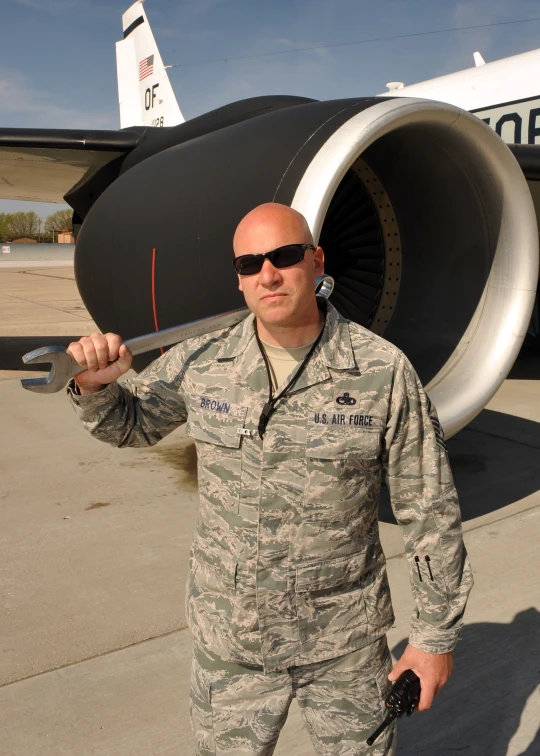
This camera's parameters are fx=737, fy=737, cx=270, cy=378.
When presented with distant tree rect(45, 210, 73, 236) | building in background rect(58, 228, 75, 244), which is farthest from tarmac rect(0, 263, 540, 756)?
distant tree rect(45, 210, 73, 236)

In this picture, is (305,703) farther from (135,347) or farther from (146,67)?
(146,67)

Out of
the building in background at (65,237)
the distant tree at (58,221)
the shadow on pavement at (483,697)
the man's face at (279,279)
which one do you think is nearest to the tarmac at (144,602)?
the shadow on pavement at (483,697)

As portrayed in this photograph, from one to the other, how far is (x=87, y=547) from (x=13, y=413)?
115 inches

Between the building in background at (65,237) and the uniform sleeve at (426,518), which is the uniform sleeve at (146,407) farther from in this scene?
the building in background at (65,237)

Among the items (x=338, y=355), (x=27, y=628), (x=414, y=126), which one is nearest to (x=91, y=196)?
(x=414, y=126)

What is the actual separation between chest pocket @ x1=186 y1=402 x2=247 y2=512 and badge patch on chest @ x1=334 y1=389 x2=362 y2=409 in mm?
204

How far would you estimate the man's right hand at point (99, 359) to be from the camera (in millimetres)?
1469

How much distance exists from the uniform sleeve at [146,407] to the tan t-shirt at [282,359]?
231 millimetres

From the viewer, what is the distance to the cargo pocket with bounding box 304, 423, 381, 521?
1557mm

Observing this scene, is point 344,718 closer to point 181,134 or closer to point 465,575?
point 465,575

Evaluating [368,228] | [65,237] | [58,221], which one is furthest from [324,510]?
[58,221]

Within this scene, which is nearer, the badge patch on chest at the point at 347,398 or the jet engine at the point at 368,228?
the badge patch on chest at the point at 347,398

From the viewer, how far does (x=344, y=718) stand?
1.59 m

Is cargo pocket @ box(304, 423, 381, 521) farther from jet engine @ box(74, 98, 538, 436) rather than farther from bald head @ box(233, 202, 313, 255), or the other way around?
jet engine @ box(74, 98, 538, 436)
